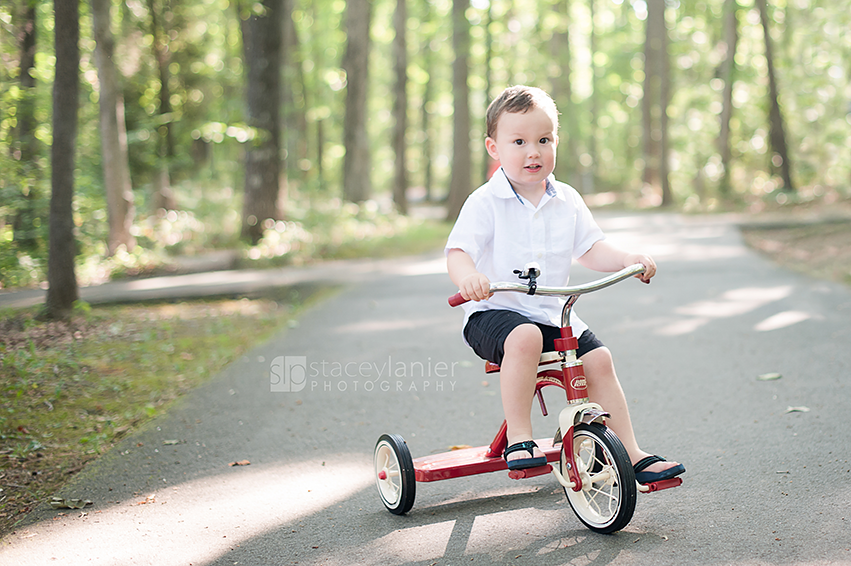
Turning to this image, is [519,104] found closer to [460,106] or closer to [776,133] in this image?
[460,106]

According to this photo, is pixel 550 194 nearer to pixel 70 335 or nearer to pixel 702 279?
pixel 70 335

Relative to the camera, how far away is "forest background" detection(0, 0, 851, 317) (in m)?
12.7

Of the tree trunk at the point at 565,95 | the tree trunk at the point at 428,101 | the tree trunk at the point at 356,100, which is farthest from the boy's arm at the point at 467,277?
the tree trunk at the point at 565,95

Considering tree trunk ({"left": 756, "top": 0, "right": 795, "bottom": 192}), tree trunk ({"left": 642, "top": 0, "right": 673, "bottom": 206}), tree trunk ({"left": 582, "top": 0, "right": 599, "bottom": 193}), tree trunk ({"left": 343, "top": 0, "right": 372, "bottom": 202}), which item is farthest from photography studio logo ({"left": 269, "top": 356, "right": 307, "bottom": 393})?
tree trunk ({"left": 582, "top": 0, "right": 599, "bottom": 193})

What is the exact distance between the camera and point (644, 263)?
11.2 ft

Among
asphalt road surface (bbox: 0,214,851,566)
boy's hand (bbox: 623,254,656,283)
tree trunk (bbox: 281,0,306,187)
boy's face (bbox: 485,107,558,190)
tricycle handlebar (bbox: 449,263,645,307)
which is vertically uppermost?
tree trunk (bbox: 281,0,306,187)

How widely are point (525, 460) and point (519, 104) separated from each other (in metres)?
1.54

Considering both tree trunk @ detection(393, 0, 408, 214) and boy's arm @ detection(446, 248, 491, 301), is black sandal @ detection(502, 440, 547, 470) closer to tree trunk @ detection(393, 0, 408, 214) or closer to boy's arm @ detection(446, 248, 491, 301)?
boy's arm @ detection(446, 248, 491, 301)

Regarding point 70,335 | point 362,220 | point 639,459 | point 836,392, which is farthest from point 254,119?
point 639,459

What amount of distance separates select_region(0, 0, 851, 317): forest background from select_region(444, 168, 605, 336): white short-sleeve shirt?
5.47 metres

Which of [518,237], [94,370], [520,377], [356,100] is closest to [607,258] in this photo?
[518,237]

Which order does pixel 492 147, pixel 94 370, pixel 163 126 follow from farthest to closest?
1. pixel 163 126
2. pixel 94 370
3. pixel 492 147

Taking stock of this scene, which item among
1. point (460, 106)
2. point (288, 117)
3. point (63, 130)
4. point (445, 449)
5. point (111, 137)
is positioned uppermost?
point (288, 117)

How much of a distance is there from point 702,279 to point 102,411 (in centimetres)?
840
